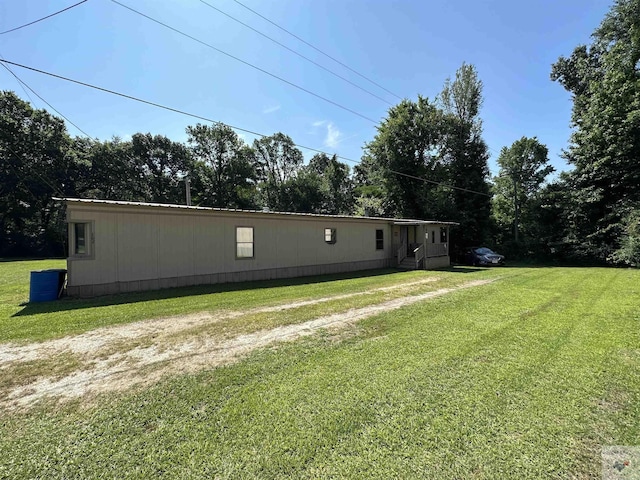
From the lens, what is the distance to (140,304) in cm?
668

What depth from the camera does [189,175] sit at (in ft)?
110

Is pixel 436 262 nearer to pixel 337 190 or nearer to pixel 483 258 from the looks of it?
pixel 483 258

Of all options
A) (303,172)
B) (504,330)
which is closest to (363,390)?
(504,330)

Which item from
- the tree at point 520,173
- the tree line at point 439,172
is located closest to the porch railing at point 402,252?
the tree line at point 439,172

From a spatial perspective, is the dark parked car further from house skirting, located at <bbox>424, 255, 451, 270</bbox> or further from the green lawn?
the green lawn

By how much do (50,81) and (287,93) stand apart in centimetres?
856

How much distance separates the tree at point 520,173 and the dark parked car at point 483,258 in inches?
381

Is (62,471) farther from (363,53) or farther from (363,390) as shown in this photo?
(363,53)

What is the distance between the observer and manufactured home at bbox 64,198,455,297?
7.60 m

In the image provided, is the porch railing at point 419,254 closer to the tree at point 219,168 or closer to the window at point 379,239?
the window at point 379,239

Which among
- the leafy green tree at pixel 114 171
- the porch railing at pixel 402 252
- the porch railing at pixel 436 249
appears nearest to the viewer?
the porch railing at pixel 436 249

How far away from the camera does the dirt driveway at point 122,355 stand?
10.2 feet

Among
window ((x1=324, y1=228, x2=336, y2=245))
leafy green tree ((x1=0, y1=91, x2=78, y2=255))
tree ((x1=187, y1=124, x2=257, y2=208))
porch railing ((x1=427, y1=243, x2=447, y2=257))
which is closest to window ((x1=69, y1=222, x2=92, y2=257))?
window ((x1=324, y1=228, x2=336, y2=245))

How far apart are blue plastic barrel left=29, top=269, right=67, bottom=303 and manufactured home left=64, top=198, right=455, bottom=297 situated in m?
0.28
